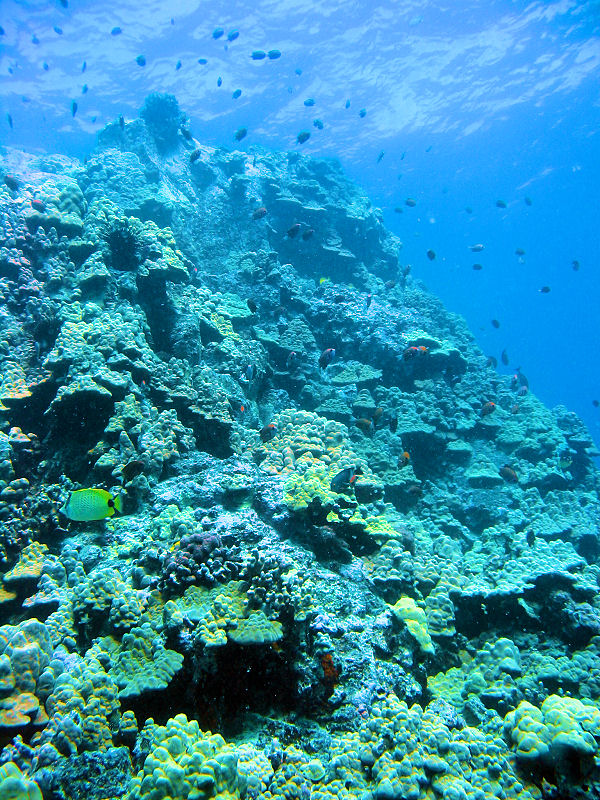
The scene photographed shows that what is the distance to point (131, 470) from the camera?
4711mm

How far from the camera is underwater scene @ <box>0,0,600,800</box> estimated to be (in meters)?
2.73

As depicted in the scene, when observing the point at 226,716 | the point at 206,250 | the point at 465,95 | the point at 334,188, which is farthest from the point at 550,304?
the point at 226,716

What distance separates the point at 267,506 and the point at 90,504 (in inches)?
83.4

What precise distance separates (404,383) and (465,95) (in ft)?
93.2

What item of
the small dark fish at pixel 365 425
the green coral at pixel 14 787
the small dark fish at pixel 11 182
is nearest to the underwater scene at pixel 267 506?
the green coral at pixel 14 787

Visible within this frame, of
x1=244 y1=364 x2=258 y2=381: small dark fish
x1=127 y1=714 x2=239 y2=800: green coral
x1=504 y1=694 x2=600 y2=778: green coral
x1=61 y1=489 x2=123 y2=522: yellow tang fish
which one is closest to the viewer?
x1=127 y1=714 x2=239 y2=800: green coral

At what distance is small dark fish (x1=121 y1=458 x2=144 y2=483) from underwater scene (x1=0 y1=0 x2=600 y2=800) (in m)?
0.06

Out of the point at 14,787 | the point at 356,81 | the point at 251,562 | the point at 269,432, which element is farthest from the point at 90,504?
the point at 356,81

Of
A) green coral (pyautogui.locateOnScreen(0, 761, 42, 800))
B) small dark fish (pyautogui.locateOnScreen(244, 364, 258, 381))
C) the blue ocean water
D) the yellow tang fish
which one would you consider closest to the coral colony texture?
green coral (pyautogui.locateOnScreen(0, 761, 42, 800))

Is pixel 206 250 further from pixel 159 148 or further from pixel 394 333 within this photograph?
pixel 394 333

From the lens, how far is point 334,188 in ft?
58.4

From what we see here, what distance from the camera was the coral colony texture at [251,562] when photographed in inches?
105

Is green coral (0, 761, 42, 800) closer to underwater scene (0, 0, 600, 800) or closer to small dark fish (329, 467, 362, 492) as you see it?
underwater scene (0, 0, 600, 800)

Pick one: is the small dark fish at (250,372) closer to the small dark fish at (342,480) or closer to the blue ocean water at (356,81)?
the small dark fish at (342,480)
